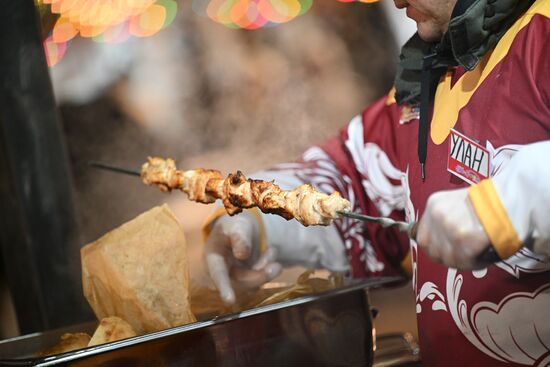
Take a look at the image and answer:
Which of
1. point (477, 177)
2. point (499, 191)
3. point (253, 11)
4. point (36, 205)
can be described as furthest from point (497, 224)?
point (253, 11)

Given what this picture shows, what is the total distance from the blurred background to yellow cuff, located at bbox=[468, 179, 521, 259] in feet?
4.64

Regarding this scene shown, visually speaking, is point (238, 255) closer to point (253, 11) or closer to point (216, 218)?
point (216, 218)

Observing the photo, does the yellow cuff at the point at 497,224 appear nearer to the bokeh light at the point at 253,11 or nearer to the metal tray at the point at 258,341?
the metal tray at the point at 258,341

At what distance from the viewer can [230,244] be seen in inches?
57.6

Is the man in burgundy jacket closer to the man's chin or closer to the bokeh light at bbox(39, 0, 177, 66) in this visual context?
the man's chin

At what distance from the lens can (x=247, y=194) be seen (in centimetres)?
121

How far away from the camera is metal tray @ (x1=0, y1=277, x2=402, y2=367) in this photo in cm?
106

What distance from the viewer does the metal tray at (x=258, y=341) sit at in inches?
41.8

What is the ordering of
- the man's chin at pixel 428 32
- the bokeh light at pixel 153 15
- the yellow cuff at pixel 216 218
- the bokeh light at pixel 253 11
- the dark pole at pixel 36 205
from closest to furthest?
the man's chin at pixel 428 32 < the yellow cuff at pixel 216 218 < the dark pole at pixel 36 205 < the bokeh light at pixel 153 15 < the bokeh light at pixel 253 11

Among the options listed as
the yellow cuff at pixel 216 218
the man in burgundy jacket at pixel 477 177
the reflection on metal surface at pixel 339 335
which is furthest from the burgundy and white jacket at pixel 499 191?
the yellow cuff at pixel 216 218

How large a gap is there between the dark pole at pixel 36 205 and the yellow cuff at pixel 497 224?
125 centimetres

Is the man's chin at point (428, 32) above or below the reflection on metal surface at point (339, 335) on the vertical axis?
above

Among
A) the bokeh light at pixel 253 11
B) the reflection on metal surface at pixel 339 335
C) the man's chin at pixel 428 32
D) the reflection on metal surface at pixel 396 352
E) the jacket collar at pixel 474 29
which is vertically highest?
the bokeh light at pixel 253 11

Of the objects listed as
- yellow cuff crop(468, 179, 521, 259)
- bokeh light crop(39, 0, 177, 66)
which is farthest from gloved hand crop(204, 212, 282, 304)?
bokeh light crop(39, 0, 177, 66)
